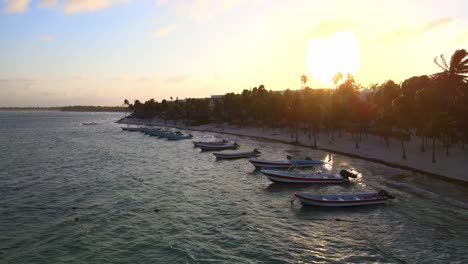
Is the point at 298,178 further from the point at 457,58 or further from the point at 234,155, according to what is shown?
the point at 457,58

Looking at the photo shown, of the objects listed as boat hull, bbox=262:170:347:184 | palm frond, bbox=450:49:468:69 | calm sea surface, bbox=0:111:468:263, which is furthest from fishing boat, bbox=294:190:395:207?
palm frond, bbox=450:49:468:69

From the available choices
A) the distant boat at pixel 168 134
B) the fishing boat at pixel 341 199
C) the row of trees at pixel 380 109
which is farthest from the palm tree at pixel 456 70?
the distant boat at pixel 168 134

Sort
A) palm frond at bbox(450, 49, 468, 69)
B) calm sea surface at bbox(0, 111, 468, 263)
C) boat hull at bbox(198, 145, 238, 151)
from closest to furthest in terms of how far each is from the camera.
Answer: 1. calm sea surface at bbox(0, 111, 468, 263)
2. palm frond at bbox(450, 49, 468, 69)
3. boat hull at bbox(198, 145, 238, 151)

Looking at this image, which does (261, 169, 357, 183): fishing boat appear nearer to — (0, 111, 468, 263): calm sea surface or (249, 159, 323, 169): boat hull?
(0, 111, 468, 263): calm sea surface

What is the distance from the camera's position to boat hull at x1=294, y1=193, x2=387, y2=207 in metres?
37.2

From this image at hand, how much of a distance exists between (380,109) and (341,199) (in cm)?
4663

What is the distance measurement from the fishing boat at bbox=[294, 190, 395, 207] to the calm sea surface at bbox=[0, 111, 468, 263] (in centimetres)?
89

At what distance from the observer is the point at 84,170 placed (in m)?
60.2

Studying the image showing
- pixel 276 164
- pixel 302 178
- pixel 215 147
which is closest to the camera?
pixel 302 178

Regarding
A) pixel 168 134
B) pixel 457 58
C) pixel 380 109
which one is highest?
pixel 457 58

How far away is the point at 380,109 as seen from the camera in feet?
254

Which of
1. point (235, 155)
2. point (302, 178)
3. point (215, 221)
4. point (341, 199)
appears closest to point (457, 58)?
point (302, 178)

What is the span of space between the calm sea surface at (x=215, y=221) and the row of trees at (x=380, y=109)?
12.9 m

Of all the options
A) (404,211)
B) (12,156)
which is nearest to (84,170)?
(12,156)
